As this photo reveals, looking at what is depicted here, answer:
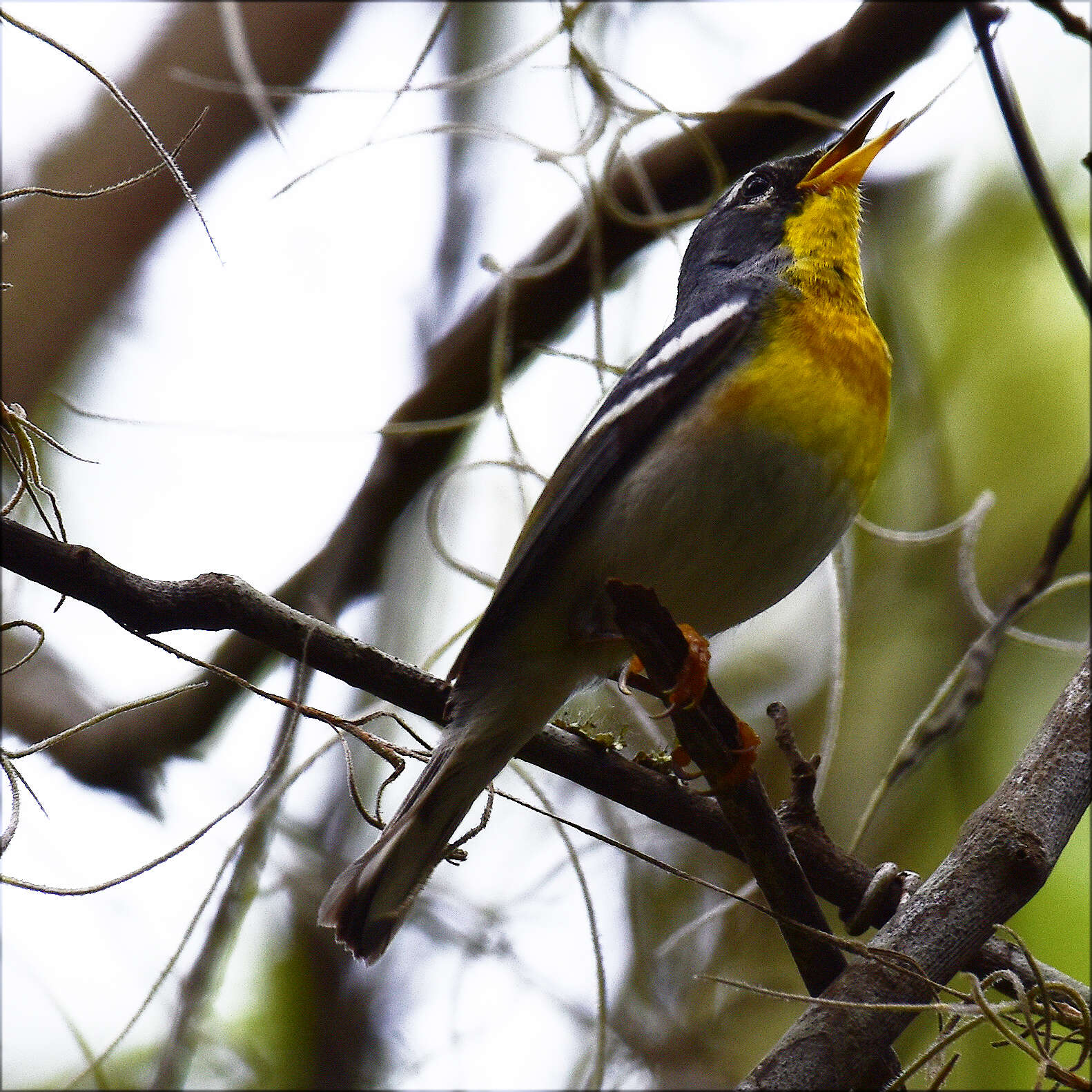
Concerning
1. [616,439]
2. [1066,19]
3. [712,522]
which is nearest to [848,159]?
[616,439]

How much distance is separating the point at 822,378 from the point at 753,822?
100 centimetres

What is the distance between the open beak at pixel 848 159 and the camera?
2984 mm

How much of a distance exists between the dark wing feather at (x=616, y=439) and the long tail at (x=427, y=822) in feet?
0.45

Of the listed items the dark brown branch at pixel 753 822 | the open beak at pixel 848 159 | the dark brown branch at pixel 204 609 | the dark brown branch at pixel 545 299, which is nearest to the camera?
the dark brown branch at pixel 204 609

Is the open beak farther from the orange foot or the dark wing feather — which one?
the orange foot

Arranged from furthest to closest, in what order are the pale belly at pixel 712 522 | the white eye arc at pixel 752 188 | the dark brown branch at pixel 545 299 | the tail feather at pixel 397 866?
the dark brown branch at pixel 545 299 → the white eye arc at pixel 752 188 → the pale belly at pixel 712 522 → the tail feather at pixel 397 866

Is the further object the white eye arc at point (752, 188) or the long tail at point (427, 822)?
the white eye arc at point (752, 188)

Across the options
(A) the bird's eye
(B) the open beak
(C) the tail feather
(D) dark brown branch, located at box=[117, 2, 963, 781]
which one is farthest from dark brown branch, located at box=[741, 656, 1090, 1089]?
(D) dark brown branch, located at box=[117, 2, 963, 781]

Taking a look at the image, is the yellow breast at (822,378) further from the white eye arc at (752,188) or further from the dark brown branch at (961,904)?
the dark brown branch at (961,904)

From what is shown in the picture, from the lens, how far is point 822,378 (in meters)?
2.34

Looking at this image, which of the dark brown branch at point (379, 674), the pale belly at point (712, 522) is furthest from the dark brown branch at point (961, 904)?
the pale belly at point (712, 522)

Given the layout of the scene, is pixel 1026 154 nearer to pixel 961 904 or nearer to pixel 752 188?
pixel 961 904

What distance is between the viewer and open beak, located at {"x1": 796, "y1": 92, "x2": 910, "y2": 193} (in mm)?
2984

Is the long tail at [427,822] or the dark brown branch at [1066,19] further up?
the dark brown branch at [1066,19]
